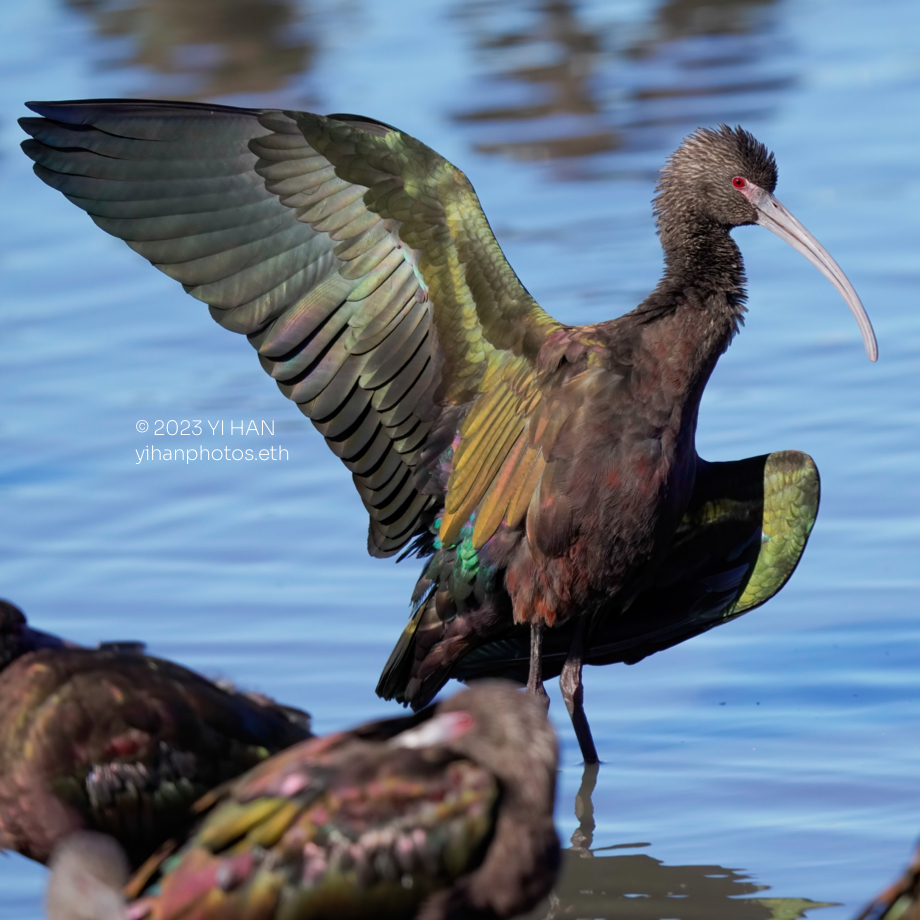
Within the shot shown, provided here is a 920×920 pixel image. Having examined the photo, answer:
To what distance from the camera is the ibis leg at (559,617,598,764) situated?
691 cm

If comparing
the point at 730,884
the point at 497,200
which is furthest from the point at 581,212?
the point at 730,884

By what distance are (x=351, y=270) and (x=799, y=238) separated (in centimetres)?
174

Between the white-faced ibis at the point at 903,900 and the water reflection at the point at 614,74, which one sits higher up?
the water reflection at the point at 614,74

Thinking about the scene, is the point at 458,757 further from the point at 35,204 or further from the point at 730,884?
the point at 35,204

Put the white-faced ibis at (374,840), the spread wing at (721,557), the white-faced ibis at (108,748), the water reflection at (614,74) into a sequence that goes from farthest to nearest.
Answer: the water reflection at (614,74) → the spread wing at (721,557) → the white-faced ibis at (108,748) → the white-faced ibis at (374,840)

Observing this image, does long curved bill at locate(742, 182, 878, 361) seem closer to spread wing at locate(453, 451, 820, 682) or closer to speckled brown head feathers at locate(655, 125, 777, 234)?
speckled brown head feathers at locate(655, 125, 777, 234)

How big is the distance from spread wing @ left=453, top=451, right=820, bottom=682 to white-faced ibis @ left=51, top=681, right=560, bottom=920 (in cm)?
273

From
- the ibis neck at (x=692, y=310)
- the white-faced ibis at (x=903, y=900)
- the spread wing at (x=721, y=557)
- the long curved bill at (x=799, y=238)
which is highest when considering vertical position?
the long curved bill at (x=799, y=238)

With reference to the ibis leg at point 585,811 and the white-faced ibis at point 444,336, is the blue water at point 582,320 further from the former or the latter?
the white-faced ibis at point 444,336

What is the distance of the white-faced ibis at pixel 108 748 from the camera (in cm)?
507

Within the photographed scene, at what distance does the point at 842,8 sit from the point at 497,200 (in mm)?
5709

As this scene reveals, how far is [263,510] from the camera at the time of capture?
9273 millimetres

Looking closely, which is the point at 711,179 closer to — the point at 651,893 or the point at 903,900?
the point at 651,893

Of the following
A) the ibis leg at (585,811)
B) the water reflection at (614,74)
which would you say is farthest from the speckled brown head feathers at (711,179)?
the water reflection at (614,74)
